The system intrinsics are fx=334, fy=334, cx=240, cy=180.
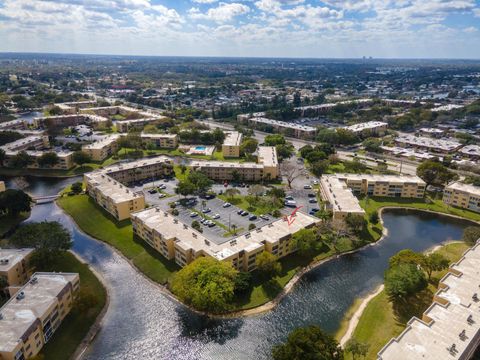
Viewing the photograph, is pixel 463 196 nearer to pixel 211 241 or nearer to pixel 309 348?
pixel 211 241

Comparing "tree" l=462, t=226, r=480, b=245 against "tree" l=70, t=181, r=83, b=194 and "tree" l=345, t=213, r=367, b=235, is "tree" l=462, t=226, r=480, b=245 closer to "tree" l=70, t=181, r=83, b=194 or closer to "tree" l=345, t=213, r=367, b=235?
"tree" l=345, t=213, r=367, b=235

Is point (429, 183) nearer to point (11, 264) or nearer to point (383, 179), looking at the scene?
point (383, 179)

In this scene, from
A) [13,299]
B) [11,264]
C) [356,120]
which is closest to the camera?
[13,299]

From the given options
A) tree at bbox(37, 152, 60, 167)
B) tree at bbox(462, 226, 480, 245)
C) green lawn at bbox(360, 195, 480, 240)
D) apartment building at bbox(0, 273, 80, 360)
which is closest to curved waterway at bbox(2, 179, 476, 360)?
apartment building at bbox(0, 273, 80, 360)

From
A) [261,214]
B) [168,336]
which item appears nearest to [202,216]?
[261,214]

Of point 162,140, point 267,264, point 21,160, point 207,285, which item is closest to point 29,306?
point 207,285

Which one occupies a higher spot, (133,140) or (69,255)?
(133,140)

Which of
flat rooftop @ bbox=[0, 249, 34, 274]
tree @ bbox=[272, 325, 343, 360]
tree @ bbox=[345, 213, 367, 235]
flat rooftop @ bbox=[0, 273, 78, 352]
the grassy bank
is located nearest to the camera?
tree @ bbox=[272, 325, 343, 360]
